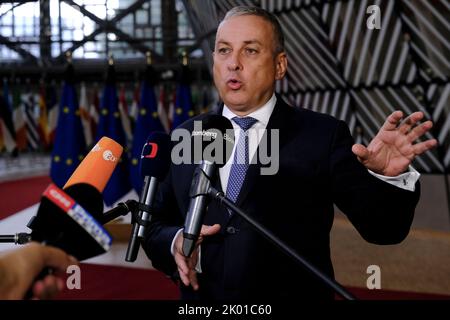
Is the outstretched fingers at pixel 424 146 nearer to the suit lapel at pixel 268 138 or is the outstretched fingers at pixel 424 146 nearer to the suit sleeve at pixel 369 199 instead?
the suit sleeve at pixel 369 199

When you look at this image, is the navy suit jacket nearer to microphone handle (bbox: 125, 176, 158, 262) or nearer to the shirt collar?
the shirt collar

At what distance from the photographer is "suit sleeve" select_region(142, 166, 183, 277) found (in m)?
2.14

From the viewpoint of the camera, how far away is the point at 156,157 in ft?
5.65

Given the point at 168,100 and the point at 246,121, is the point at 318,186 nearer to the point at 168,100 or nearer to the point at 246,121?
the point at 246,121

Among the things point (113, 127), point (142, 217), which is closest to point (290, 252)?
point (142, 217)

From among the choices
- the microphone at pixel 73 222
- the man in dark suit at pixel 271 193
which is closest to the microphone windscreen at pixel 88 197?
the microphone at pixel 73 222

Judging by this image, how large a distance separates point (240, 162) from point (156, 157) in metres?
0.56

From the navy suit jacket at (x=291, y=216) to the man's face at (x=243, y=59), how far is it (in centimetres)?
17

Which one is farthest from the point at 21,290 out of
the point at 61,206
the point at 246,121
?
the point at 246,121

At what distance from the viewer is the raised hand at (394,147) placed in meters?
1.82

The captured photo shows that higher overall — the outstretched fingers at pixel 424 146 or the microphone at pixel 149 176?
the outstretched fingers at pixel 424 146

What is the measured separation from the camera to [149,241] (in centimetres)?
226

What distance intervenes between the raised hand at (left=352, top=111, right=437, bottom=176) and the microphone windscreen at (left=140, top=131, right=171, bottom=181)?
1.88ft

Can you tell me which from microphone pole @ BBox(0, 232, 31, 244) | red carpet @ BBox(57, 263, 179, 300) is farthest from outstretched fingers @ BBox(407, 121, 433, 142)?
red carpet @ BBox(57, 263, 179, 300)
